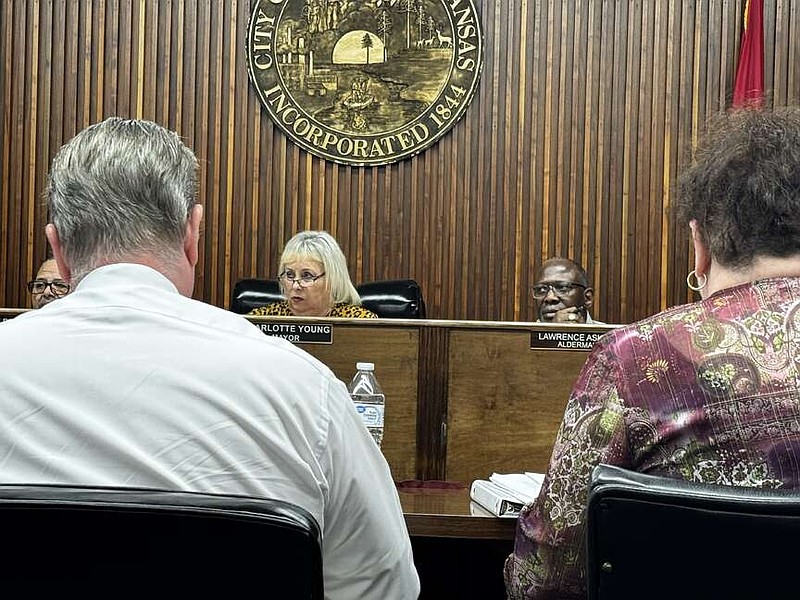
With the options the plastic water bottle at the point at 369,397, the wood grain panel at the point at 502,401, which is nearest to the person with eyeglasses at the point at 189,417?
the plastic water bottle at the point at 369,397

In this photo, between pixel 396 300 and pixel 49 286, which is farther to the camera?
pixel 49 286

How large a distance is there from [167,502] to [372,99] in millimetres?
5083

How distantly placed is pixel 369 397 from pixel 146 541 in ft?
5.93

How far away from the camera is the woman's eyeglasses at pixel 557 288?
15.8ft

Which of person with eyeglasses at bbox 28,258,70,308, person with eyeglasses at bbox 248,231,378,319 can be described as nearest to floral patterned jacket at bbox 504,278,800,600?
person with eyeglasses at bbox 248,231,378,319

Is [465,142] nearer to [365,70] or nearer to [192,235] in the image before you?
[365,70]

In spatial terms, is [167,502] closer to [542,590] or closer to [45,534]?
[45,534]

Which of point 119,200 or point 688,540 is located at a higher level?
point 119,200

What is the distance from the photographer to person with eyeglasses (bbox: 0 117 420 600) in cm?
120

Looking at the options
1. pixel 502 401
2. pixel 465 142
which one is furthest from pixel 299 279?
pixel 502 401

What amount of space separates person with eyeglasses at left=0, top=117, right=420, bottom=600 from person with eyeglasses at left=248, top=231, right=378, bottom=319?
11.1 feet

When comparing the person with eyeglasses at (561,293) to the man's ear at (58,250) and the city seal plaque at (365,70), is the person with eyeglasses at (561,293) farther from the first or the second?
the man's ear at (58,250)

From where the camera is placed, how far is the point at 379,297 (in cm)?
481

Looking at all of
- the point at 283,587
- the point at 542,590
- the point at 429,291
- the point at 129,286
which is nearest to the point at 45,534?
the point at 283,587
